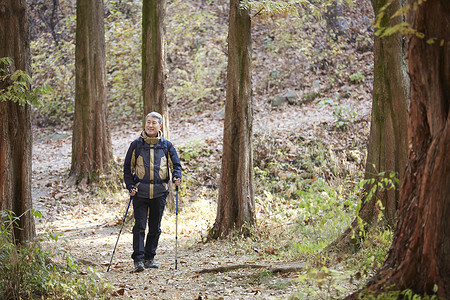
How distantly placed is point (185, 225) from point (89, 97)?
5388 mm

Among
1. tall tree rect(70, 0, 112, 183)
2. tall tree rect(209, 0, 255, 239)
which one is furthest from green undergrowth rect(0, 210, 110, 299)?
tall tree rect(70, 0, 112, 183)

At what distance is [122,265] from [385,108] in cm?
440

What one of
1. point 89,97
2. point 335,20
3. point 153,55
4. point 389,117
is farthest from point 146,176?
point 335,20

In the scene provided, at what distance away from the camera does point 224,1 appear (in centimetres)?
2538

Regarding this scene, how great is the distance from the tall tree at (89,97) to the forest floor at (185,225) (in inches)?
29.5

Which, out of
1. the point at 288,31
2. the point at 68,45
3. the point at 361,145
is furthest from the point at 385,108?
the point at 68,45

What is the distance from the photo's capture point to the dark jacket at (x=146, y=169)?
22.7 feet

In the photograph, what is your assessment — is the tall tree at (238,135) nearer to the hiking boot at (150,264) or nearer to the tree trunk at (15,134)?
the hiking boot at (150,264)

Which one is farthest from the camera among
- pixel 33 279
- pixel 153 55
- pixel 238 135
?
pixel 153 55

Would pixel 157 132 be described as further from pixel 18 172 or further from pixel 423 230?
pixel 423 230

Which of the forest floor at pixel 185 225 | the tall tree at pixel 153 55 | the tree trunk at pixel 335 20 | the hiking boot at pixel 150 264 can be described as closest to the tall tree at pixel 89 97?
the forest floor at pixel 185 225

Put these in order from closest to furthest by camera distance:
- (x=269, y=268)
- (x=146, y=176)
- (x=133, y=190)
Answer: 1. (x=269, y=268)
2. (x=133, y=190)
3. (x=146, y=176)

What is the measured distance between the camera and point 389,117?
5980 millimetres

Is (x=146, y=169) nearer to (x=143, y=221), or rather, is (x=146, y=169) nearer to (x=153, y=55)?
(x=143, y=221)
